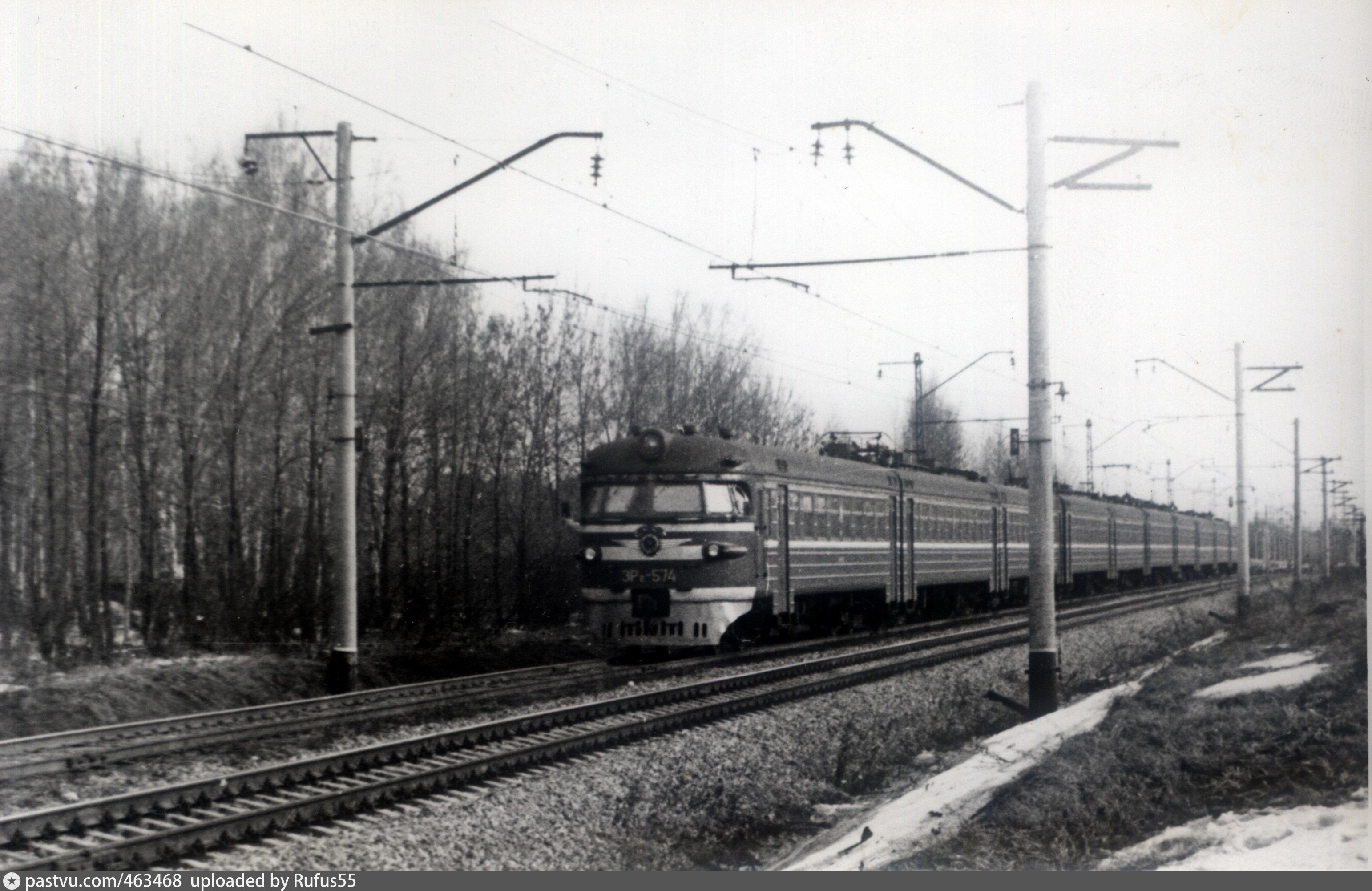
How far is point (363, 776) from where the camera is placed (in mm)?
9648

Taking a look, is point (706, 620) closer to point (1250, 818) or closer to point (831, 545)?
point (831, 545)

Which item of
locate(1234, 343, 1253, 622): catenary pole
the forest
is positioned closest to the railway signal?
locate(1234, 343, 1253, 622): catenary pole

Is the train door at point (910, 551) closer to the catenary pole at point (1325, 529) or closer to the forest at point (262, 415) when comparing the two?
the forest at point (262, 415)

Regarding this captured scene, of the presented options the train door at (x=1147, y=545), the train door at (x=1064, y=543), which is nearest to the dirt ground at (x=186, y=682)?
the train door at (x=1064, y=543)

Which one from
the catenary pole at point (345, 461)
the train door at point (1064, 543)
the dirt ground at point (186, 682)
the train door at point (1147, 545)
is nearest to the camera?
the dirt ground at point (186, 682)

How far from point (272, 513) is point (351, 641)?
5408 mm

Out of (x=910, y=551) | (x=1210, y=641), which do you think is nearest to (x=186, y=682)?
(x=910, y=551)

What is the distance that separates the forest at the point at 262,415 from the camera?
15.5 meters

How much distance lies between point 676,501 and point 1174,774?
8.70 metres

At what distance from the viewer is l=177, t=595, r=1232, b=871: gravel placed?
8.03m

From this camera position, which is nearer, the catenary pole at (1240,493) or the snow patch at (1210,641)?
the snow patch at (1210,641)

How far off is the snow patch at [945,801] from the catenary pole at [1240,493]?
52.5 feet

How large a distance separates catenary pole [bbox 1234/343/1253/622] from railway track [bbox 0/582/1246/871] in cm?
1517

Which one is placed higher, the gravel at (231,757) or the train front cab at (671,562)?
the train front cab at (671,562)
